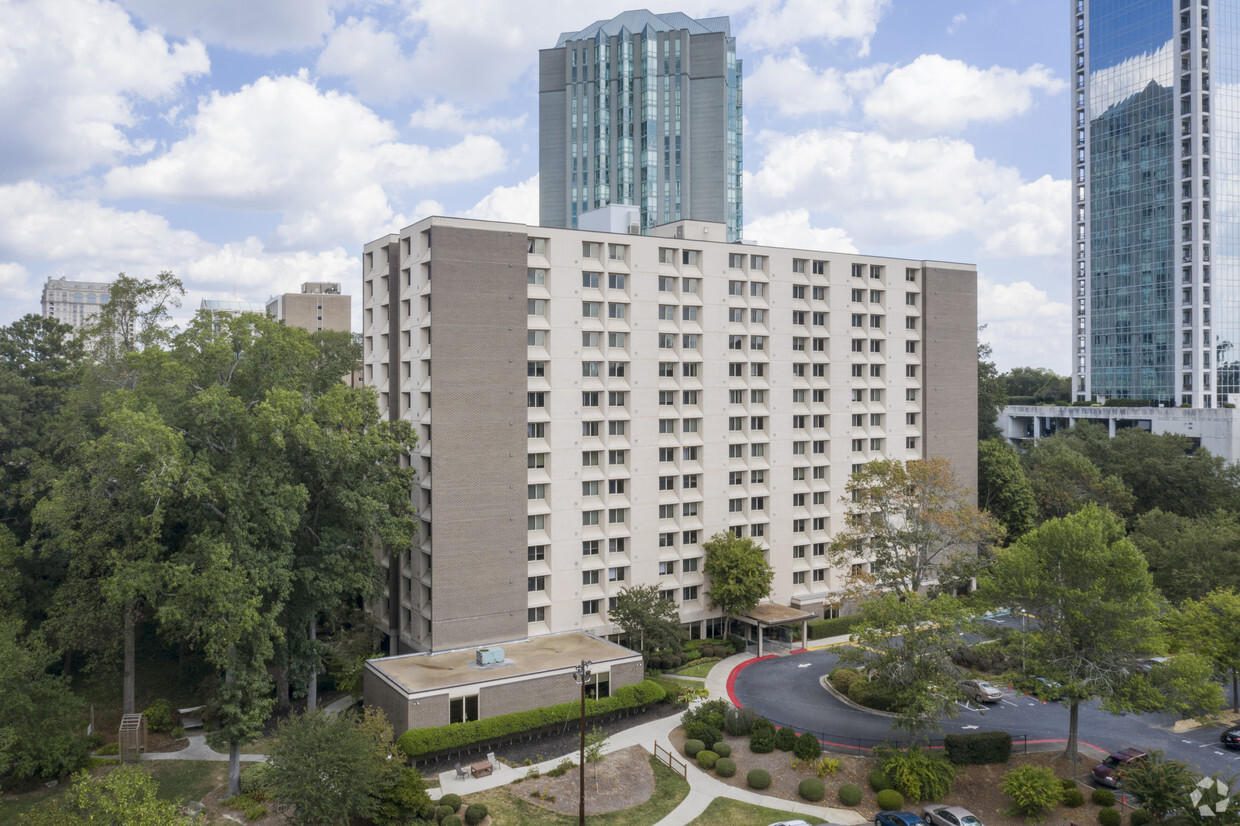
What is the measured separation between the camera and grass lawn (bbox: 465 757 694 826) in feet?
114

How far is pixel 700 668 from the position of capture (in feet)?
175

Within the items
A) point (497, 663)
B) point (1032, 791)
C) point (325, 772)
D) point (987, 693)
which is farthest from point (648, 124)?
point (325, 772)

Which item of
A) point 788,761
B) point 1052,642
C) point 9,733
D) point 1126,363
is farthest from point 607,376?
point 1126,363

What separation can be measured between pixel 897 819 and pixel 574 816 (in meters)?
13.7

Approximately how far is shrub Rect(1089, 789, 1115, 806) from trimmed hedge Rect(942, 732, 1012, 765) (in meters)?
4.35

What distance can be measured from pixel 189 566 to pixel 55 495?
31.3 ft

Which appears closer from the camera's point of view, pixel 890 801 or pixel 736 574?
pixel 890 801

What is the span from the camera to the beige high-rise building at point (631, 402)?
4916cm

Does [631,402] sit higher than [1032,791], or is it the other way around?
[631,402]

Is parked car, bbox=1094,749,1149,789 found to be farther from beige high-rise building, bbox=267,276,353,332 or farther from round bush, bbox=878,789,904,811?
beige high-rise building, bbox=267,276,353,332

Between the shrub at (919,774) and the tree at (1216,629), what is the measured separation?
55.2 ft

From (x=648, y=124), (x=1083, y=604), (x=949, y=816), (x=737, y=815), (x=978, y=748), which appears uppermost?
(x=648, y=124)

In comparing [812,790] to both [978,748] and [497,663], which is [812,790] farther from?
[497,663]

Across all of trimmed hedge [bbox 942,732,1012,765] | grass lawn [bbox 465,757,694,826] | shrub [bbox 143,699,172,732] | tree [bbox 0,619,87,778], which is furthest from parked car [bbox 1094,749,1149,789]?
tree [bbox 0,619,87,778]
